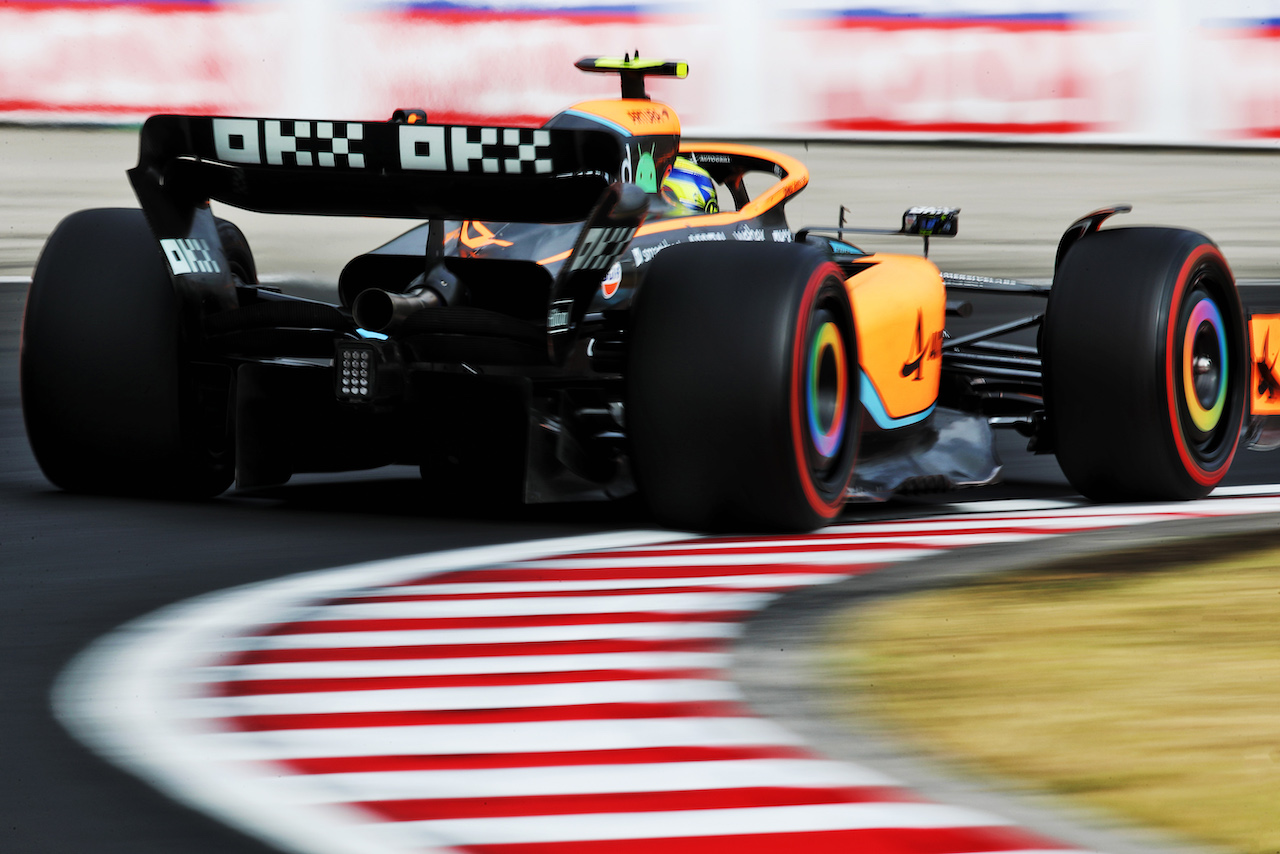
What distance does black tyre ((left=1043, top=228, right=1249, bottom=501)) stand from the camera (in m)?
6.47

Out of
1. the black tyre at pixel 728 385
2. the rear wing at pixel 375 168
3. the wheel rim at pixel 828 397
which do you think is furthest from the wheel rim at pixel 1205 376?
the rear wing at pixel 375 168

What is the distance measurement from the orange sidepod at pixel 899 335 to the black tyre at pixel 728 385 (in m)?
0.57

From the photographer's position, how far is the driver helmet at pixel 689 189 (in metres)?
6.70

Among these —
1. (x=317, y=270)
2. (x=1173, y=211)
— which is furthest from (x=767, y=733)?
(x=1173, y=211)

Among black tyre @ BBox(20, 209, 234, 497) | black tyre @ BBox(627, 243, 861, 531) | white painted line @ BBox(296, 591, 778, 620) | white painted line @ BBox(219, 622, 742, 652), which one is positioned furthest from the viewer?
black tyre @ BBox(20, 209, 234, 497)

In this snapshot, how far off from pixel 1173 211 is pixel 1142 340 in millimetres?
12099

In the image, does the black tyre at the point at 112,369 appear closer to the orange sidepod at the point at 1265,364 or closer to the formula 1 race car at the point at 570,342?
the formula 1 race car at the point at 570,342

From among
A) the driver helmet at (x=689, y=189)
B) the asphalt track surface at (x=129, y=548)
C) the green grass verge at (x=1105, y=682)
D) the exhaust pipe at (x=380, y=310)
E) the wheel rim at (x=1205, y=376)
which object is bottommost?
the asphalt track surface at (x=129, y=548)

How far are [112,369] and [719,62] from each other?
11738 mm

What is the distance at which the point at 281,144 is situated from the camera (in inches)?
225

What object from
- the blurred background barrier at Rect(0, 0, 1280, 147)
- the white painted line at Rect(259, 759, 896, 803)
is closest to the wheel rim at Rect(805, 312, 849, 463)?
the white painted line at Rect(259, 759, 896, 803)

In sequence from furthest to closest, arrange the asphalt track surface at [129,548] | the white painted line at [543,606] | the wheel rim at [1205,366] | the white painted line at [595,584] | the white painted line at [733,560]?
the wheel rim at [1205,366] < the white painted line at [733,560] < the white painted line at [595,584] < the white painted line at [543,606] < the asphalt track surface at [129,548]

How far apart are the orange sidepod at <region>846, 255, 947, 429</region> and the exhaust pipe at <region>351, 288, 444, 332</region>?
4.37 feet

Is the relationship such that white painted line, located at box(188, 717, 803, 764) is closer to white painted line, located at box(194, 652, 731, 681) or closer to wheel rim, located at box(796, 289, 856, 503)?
white painted line, located at box(194, 652, 731, 681)
